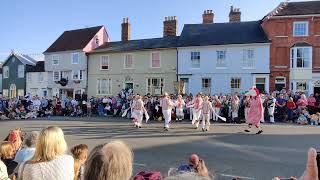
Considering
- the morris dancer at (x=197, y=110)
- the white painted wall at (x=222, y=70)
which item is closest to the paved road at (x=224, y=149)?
the morris dancer at (x=197, y=110)

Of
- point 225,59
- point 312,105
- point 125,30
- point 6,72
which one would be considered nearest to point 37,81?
point 6,72

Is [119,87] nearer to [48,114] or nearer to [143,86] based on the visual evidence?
[143,86]

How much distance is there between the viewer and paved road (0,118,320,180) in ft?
36.2

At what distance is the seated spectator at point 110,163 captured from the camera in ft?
10.7

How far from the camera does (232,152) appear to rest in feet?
45.5

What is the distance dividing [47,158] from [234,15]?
148 ft

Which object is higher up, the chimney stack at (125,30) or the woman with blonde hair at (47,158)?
the chimney stack at (125,30)

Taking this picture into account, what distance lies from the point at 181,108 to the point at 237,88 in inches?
595

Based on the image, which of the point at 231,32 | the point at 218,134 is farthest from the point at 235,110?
the point at 231,32

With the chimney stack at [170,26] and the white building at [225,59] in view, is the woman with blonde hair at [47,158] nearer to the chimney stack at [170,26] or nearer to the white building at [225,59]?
the white building at [225,59]

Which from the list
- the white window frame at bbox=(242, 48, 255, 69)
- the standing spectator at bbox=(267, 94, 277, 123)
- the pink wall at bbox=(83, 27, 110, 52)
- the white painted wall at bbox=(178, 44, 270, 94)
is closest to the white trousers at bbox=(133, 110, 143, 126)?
the standing spectator at bbox=(267, 94, 277, 123)

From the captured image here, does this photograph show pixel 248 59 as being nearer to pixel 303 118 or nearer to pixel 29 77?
pixel 303 118

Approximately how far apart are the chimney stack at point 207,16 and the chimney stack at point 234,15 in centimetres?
214

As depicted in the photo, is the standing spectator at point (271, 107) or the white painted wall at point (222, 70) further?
the white painted wall at point (222, 70)
